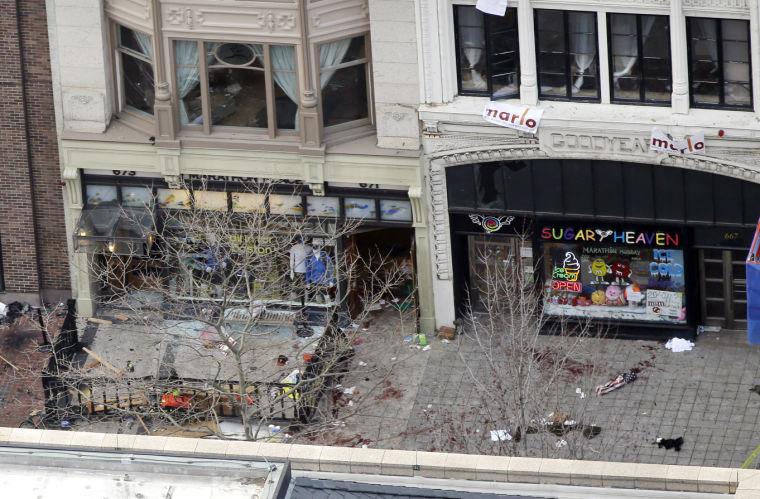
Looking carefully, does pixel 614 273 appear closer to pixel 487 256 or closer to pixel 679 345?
pixel 679 345

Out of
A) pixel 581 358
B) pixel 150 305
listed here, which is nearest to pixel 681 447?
pixel 581 358

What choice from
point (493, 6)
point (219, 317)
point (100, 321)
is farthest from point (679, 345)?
point (100, 321)

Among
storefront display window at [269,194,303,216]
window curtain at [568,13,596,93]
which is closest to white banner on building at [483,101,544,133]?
window curtain at [568,13,596,93]

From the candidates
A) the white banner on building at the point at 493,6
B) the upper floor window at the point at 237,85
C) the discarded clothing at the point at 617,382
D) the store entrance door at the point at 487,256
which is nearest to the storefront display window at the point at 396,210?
the store entrance door at the point at 487,256

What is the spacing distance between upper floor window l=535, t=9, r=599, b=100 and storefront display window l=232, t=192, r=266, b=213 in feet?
21.4

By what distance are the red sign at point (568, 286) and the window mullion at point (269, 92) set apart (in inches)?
263

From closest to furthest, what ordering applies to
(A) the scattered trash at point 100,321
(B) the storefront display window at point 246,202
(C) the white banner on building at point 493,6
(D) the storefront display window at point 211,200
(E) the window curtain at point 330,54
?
(C) the white banner on building at point 493,6, (E) the window curtain at point 330,54, (B) the storefront display window at point 246,202, (D) the storefront display window at point 211,200, (A) the scattered trash at point 100,321

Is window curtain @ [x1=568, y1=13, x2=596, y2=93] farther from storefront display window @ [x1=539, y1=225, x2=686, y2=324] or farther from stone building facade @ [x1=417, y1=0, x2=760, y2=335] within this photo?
storefront display window @ [x1=539, y1=225, x2=686, y2=324]

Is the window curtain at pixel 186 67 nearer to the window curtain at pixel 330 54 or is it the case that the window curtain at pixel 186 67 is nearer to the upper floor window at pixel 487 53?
the window curtain at pixel 330 54

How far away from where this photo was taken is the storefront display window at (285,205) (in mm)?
48719

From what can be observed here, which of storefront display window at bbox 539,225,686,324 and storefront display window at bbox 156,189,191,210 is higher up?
storefront display window at bbox 156,189,191,210

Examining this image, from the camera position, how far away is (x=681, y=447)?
146 ft

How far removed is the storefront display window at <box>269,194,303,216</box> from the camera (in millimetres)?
48719

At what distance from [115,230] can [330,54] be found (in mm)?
6123
